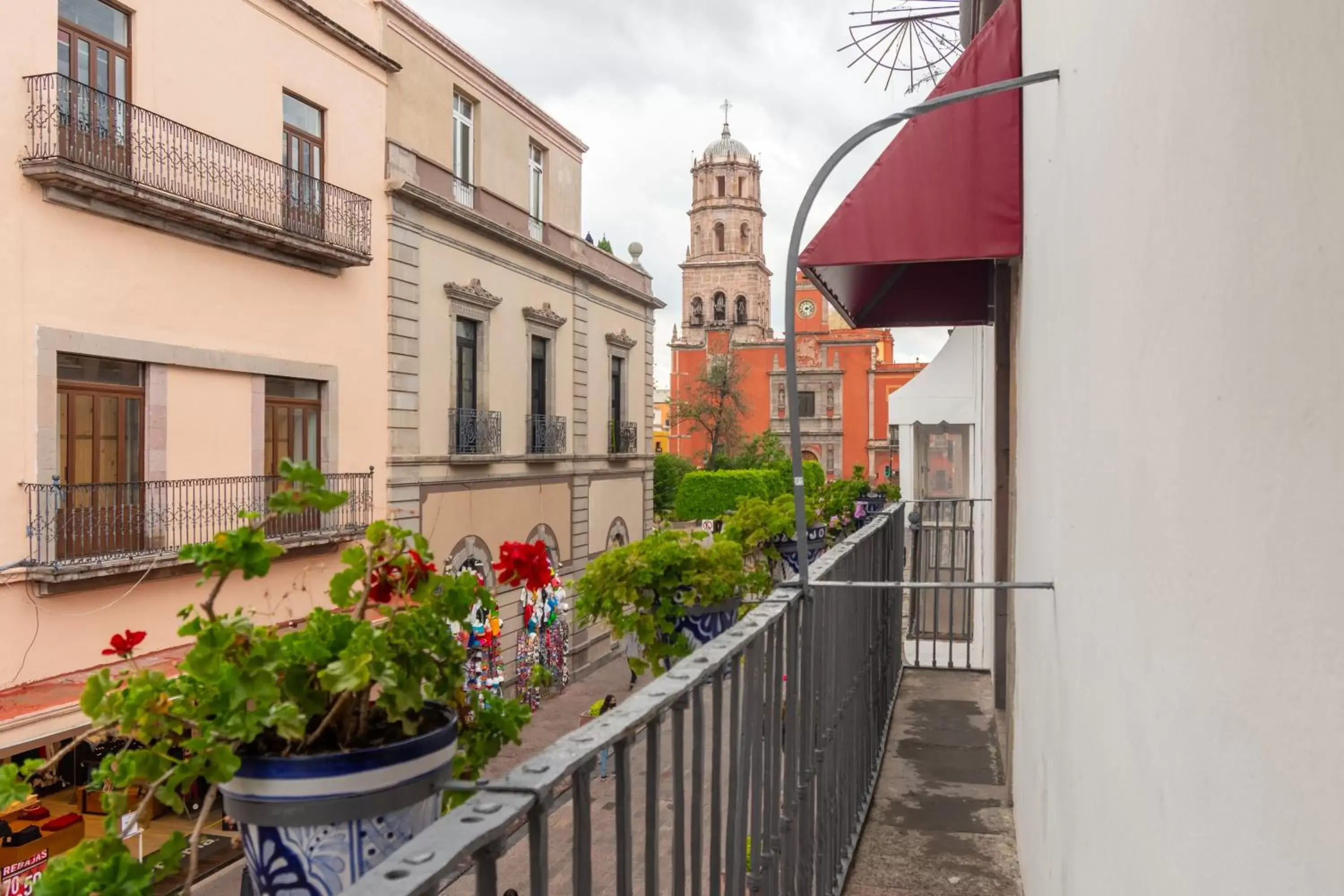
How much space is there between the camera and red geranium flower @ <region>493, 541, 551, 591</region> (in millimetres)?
2135

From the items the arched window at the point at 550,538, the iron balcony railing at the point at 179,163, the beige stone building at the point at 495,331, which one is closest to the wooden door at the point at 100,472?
the iron balcony railing at the point at 179,163

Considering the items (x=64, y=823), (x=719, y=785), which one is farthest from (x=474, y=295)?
(x=719, y=785)

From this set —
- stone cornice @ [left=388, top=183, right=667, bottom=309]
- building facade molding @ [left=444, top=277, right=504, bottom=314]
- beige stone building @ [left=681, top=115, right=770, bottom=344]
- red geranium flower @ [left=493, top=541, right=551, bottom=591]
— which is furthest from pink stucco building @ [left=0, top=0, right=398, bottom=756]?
beige stone building @ [left=681, top=115, right=770, bottom=344]

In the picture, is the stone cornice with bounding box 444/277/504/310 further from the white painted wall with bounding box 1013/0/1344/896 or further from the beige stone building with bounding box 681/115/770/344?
the beige stone building with bounding box 681/115/770/344

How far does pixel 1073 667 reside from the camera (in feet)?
7.79

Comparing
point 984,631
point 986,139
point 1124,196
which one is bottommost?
point 984,631

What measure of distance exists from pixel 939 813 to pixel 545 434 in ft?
52.0

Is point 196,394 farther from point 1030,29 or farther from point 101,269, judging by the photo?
point 1030,29

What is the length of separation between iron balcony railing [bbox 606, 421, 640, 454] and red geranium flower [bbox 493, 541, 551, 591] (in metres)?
20.7

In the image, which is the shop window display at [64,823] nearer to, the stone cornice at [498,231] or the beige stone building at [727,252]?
the stone cornice at [498,231]

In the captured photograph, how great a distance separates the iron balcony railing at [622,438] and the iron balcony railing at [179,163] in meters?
9.71

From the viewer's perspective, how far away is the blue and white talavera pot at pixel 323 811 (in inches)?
55.5

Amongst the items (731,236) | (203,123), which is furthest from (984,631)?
(731,236)

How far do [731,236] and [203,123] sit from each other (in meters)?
48.3
